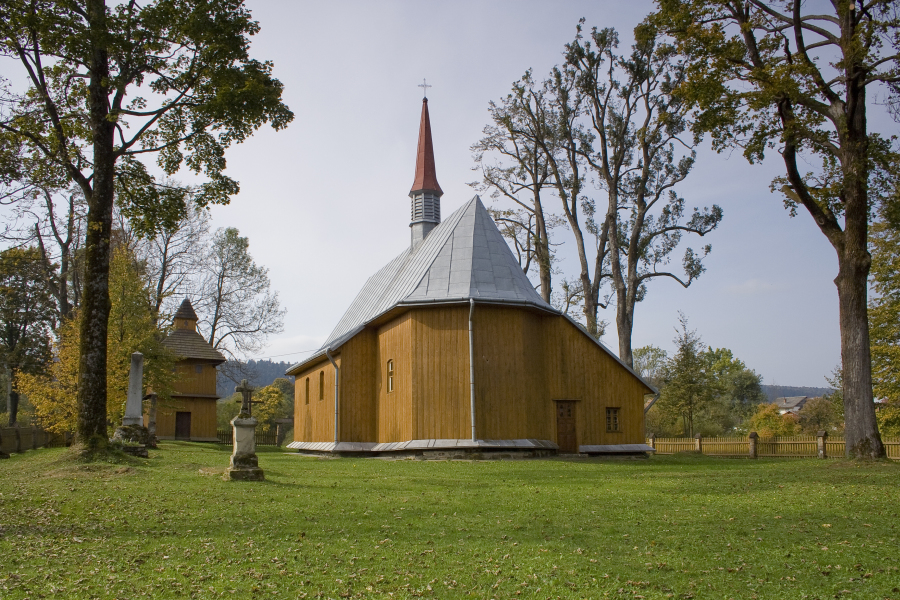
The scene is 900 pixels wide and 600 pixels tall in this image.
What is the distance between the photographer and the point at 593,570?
228 inches

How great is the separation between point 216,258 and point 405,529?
3238 cm

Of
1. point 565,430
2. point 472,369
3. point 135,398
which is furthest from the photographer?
point 565,430

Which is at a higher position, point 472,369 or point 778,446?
point 472,369

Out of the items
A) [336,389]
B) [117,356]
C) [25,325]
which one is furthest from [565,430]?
[25,325]

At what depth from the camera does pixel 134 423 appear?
63.9 feet

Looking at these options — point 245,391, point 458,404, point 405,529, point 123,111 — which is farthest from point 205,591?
point 458,404

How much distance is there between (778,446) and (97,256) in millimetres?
23136

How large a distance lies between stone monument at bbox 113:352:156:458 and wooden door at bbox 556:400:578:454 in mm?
11647

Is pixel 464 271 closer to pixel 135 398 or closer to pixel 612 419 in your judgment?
pixel 612 419

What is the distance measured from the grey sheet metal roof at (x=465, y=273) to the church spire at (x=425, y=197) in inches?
139

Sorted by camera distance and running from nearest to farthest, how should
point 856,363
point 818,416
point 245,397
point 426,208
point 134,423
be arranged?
point 245,397 < point 856,363 < point 134,423 < point 426,208 < point 818,416

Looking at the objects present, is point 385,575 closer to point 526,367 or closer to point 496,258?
point 526,367

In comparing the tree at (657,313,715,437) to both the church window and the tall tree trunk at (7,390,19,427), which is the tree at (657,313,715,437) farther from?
the tall tree trunk at (7,390,19,427)

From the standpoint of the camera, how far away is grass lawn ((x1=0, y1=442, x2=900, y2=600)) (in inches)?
210
